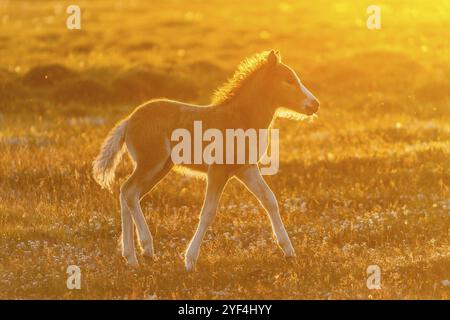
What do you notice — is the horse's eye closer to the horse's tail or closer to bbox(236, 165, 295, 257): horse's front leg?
bbox(236, 165, 295, 257): horse's front leg

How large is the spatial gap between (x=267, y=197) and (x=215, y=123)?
1.26 metres

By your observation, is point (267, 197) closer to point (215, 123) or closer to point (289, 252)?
point (289, 252)

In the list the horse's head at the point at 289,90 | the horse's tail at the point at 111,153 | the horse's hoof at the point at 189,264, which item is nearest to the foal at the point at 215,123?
the horse's head at the point at 289,90

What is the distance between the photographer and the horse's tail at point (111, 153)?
12.6 meters

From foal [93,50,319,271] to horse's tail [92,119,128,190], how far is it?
182 millimetres

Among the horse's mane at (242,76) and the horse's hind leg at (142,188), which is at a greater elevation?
the horse's mane at (242,76)

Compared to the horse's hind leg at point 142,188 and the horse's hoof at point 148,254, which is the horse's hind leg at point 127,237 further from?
the horse's hoof at point 148,254

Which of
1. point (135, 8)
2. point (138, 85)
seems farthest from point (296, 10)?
point (138, 85)

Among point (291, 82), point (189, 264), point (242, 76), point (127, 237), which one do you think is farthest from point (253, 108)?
point (127, 237)

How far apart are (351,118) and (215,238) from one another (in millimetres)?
12148

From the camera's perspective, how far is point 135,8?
61.8 metres

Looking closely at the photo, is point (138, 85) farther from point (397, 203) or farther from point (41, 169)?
point (397, 203)

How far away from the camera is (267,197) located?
491 inches

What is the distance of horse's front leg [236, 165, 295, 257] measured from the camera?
12414mm
